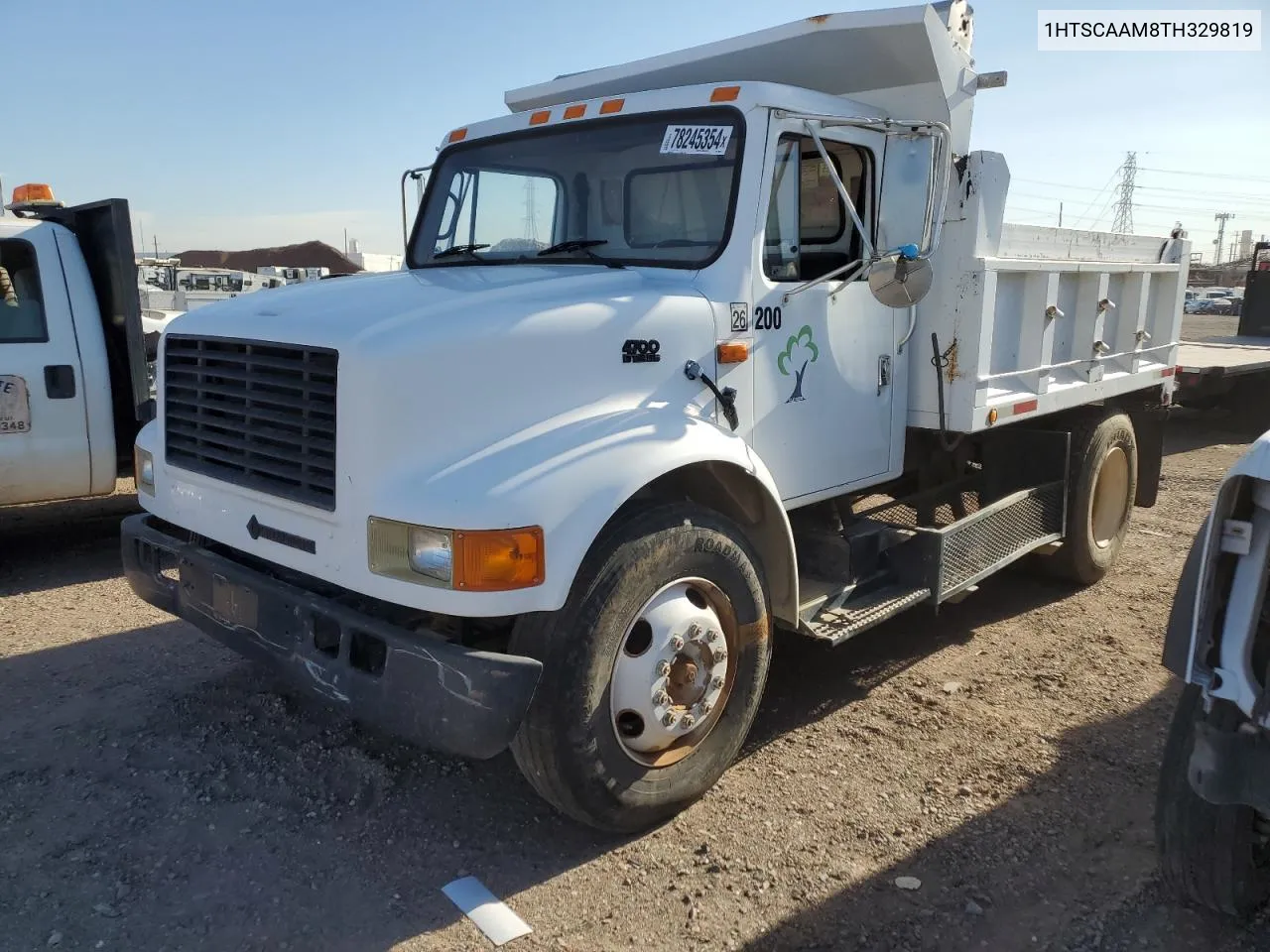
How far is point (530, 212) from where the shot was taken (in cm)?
423

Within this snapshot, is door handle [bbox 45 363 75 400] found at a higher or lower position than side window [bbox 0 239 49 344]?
lower

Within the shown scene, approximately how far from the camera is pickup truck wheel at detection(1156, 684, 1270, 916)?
2.61 meters

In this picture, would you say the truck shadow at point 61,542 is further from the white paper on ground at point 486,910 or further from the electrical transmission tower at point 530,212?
the white paper on ground at point 486,910

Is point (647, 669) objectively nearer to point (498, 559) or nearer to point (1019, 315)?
point (498, 559)

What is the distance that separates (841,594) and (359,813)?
208 cm

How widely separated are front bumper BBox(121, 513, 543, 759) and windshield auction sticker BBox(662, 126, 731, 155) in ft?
6.61

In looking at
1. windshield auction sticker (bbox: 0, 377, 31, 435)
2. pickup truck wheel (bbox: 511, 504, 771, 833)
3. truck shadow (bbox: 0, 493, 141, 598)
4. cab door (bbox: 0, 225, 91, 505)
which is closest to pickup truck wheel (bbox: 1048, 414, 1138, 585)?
pickup truck wheel (bbox: 511, 504, 771, 833)

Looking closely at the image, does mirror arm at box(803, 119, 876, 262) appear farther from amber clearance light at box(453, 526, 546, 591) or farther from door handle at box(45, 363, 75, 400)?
door handle at box(45, 363, 75, 400)

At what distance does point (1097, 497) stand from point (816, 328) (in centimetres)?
303

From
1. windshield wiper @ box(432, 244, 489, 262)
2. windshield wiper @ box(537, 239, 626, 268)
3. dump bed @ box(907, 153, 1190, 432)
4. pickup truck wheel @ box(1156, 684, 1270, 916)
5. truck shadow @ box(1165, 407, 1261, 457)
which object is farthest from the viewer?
truck shadow @ box(1165, 407, 1261, 457)

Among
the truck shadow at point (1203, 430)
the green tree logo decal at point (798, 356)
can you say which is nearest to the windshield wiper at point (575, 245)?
the green tree logo decal at point (798, 356)

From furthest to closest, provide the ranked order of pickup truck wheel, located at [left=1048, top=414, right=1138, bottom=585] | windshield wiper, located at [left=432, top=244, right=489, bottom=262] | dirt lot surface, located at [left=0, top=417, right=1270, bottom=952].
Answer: pickup truck wheel, located at [left=1048, top=414, right=1138, bottom=585], windshield wiper, located at [left=432, top=244, right=489, bottom=262], dirt lot surface, located at [left=0, top=417, right=1270, bottom=952]

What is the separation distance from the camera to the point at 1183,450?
11.1m

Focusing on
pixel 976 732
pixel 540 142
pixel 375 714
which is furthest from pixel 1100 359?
pixel 375 714
